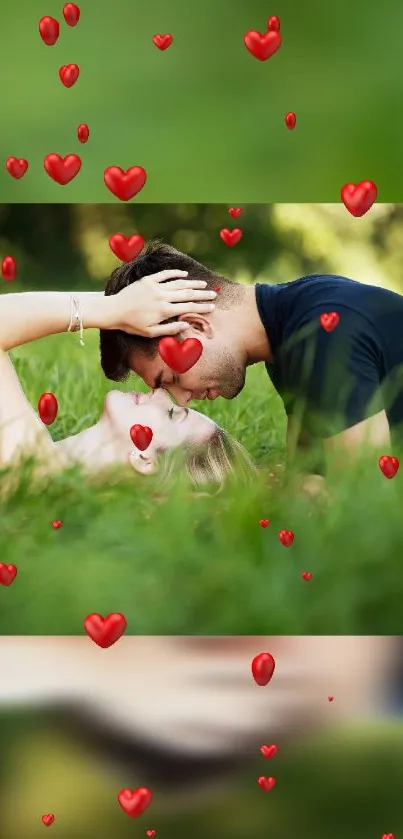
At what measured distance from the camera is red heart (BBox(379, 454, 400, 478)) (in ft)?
4.47

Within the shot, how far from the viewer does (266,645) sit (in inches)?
48.0

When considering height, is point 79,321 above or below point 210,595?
above

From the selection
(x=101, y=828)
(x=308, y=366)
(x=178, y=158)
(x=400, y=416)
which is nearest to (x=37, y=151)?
(x=178, y=158)

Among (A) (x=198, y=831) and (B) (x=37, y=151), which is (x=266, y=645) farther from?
(B) (x=37, y=151)

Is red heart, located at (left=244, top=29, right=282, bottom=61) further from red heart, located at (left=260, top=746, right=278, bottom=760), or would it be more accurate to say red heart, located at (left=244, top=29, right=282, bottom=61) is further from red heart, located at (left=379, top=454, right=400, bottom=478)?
red heart, located at (left=260, top=746, right=278, bottom=760)

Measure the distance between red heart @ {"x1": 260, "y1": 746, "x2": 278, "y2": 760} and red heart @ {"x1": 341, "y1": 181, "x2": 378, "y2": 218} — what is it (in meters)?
0.80

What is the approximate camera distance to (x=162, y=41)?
1.54m

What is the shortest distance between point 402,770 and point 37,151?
99 cm

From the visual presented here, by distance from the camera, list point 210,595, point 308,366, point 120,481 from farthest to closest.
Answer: point 308,366 → point 120,481 → point 210,595

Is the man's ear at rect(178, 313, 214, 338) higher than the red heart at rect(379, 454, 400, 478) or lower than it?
higher

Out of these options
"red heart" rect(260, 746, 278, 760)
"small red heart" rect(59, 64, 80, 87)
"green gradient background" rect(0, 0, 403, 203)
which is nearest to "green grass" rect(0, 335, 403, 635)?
"red heart" rect(260, 746, 278, 760)

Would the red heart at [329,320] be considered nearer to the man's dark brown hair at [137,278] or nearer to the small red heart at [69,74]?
the man's dark brown hair at [137,278]

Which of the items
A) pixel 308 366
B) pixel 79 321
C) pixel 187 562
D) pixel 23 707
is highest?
pixel 79 321

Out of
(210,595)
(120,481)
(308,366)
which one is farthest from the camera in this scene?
(308,366)
